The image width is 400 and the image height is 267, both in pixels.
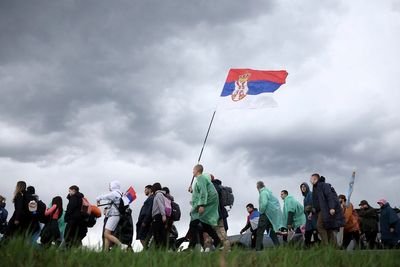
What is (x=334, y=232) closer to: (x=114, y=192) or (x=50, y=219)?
(x=114, y=192)

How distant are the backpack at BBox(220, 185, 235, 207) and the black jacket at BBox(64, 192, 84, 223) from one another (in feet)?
10.3

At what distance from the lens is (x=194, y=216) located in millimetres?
10930

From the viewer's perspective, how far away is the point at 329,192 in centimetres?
1113

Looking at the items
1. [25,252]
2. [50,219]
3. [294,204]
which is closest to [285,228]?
[294,204]

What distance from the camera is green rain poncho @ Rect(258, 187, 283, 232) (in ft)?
40.2

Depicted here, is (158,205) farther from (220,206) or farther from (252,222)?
(252,222)

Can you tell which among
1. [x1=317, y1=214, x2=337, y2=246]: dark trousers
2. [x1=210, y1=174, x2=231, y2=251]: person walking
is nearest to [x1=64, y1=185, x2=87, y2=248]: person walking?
[x1=210, y1=174, x2=231, y2=251]: person walking

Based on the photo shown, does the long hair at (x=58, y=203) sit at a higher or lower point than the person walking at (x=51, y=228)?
higher

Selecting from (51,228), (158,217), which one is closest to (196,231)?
(158,217)

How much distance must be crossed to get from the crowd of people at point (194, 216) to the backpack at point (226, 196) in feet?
0.08

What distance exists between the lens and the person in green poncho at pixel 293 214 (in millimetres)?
14016

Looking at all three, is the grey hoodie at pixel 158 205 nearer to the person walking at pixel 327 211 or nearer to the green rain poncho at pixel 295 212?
the person walking at pixel 327 211

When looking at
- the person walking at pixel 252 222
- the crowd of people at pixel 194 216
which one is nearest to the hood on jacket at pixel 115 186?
the crowd of people at pixel 194 216

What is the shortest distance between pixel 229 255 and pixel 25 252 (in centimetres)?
244
